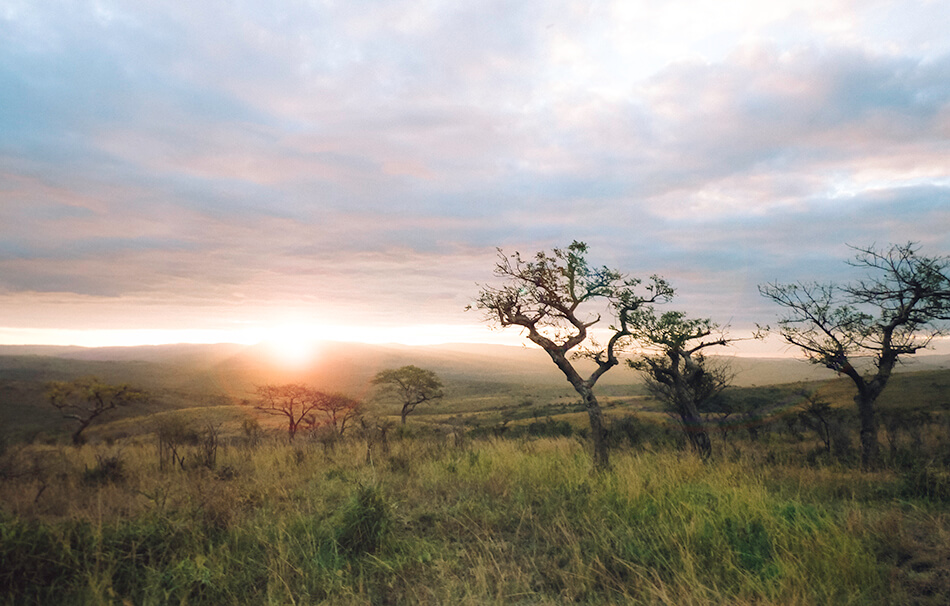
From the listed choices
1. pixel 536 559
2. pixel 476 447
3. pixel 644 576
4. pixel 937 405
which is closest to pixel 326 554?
pixel 536 559

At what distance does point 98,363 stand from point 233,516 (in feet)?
794

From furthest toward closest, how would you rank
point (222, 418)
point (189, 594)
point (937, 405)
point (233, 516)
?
point (222, 418), point (937, 405), point (233, 516), point (189, 594)

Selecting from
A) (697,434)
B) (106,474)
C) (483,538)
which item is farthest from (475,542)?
(697,434)

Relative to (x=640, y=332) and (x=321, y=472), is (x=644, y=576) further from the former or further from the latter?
(x=640, y=332)

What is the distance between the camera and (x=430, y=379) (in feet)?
183

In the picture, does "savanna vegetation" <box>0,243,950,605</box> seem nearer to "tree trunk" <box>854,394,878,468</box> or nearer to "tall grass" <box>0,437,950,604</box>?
"tall grass" <box>0,437,950,604</box>

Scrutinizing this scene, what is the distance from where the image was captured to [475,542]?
5.99m

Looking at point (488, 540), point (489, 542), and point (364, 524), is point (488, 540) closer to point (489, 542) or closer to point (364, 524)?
point (489, 542)

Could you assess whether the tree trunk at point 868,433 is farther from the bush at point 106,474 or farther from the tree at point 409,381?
the tree at point 409,381

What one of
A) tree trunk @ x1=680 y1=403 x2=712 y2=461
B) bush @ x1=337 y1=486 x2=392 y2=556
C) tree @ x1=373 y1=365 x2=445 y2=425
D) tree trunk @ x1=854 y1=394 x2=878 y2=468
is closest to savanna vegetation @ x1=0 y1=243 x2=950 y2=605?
bush @ x1=337 y1=486 x2=392 y2=556

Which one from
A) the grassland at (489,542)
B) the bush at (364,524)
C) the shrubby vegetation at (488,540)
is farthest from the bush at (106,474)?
the bush at (364,524)

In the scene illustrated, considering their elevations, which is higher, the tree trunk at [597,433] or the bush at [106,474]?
the tree trunk at [597,433]

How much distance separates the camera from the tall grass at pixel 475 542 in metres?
4.43

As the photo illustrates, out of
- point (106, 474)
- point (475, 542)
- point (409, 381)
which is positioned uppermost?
point (475, 542)
